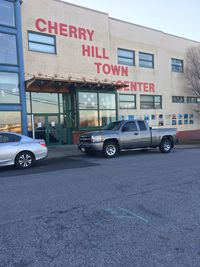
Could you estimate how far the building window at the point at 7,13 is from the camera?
13867mm

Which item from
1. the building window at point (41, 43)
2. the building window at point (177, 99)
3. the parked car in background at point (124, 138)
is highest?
the building window at point (41, 43)

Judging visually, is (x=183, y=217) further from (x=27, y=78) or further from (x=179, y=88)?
(x=179, y=88)

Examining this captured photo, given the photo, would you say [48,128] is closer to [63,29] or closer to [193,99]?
[63,29]

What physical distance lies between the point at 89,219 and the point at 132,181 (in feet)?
9.44

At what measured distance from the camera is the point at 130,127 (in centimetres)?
1250

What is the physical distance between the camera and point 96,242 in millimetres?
3270

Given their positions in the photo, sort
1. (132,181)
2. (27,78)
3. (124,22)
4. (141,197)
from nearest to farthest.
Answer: (141,197) → (132,181) → (27,78) → (124,22)

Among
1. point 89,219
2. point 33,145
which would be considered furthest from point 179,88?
point 89,219

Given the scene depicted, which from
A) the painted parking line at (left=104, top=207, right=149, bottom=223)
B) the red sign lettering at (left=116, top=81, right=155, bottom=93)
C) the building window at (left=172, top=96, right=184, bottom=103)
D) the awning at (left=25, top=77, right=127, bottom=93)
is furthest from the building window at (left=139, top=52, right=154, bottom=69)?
the painted parking line at (left=104, top=207, right=149, bottom=223)

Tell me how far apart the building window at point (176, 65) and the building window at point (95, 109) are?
9.19m

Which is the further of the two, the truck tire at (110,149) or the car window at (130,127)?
the car window at (130,127)

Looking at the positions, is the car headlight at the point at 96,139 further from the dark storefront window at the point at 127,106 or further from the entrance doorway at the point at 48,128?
the dark storefront window at the point at 127,106

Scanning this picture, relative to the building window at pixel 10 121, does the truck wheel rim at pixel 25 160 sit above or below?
below

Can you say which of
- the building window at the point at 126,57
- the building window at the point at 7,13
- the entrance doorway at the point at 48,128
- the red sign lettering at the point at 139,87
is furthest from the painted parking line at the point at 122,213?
the building window at the point at 126,57
